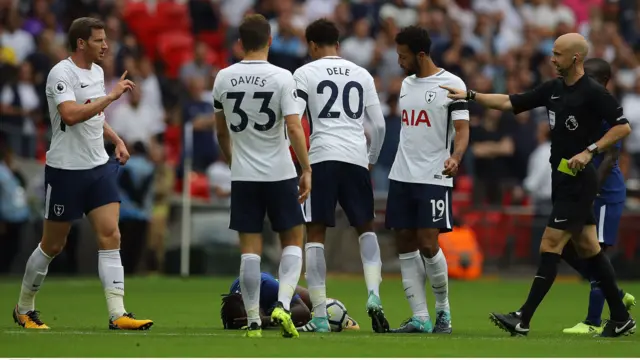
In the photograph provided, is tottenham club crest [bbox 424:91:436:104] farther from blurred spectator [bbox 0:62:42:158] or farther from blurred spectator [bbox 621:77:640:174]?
blurred spectator [bbox 621:77:640:174]

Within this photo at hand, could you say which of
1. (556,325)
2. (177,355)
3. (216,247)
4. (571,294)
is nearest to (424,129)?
(556,325)

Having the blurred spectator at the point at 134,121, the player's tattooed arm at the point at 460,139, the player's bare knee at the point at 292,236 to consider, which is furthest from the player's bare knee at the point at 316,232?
the blurred spectator at the point at 134,121

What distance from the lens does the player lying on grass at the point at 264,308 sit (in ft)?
40.5

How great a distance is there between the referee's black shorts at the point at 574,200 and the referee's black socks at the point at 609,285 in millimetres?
432

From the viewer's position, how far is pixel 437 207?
12.0 m

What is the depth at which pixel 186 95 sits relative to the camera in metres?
23.8

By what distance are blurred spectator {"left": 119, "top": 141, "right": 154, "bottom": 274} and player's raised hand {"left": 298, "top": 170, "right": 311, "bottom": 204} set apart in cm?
1071

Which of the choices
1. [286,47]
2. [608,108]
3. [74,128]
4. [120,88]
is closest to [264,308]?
[74,128]

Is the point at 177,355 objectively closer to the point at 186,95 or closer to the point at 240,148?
the point at 240,148

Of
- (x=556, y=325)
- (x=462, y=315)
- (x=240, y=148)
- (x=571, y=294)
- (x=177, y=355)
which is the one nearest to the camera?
(x=177, y=355)

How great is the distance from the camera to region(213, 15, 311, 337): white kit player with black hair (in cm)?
1102

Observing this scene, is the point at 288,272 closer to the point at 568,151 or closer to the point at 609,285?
the point at 568,151

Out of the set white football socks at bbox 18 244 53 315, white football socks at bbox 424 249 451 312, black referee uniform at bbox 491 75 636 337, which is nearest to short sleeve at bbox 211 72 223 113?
white football socks at bbox 18 244 53 315

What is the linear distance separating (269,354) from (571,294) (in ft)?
30.5
